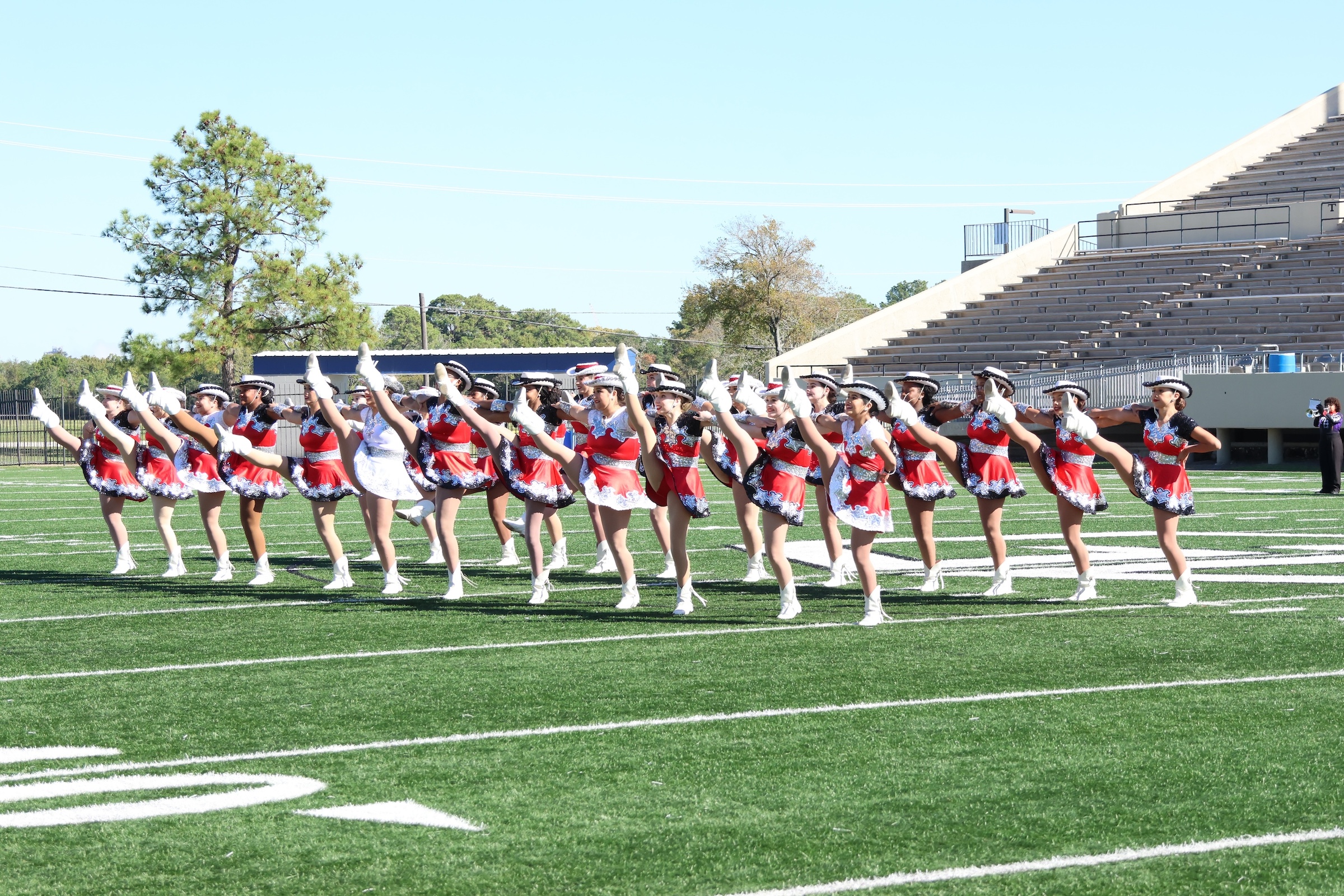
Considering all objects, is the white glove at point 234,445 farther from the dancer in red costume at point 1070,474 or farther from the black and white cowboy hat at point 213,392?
the dancer in red costume at point 1070,474

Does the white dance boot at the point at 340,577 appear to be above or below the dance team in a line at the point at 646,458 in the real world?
below

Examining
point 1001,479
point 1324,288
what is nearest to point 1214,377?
point 1324,288

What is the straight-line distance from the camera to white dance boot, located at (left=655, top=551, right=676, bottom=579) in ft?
37.2

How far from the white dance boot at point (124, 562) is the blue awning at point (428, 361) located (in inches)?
895

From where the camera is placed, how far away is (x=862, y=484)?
861 cm

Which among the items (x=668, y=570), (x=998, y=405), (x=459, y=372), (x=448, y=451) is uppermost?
(x=459, y=372)

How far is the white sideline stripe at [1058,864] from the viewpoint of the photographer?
3.86 metres

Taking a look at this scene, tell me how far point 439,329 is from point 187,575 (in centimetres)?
7861

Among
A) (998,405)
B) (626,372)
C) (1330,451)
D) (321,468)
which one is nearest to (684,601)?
(626,372)

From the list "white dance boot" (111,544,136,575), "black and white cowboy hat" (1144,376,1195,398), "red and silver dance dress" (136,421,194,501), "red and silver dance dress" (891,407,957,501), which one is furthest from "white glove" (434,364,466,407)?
"black and white cowboy hat" (1144,376,1195,398)

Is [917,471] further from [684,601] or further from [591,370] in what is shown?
[591,370]

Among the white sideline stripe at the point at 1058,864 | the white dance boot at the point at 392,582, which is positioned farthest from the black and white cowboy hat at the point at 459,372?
the white sideline stripe at the point at 1058,864

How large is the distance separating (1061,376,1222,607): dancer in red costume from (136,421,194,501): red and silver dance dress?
21.9 feet

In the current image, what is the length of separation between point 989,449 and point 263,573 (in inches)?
206
